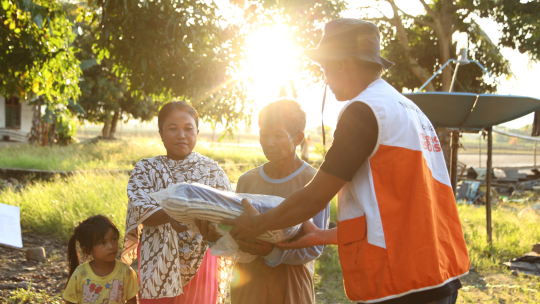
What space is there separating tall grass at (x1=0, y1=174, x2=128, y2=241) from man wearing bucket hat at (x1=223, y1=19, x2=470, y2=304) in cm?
472

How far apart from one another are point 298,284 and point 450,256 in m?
0.94

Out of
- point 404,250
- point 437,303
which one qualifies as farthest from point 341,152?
point 437,303

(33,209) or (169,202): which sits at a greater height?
(169,202)

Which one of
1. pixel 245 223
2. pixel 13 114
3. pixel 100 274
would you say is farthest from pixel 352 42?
pixel 13 114

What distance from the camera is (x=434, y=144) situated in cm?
164

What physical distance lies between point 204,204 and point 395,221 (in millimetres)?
879

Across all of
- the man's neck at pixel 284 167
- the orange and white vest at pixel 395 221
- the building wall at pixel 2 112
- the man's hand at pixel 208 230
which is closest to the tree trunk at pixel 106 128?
the building wall at pixel 2 112

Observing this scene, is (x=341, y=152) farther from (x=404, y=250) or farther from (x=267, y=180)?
(x=267, y=180)

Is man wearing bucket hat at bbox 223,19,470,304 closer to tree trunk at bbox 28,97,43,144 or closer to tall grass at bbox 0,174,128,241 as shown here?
tall grass at bbox 0,174,128,241

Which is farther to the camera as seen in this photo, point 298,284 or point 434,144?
point 298,284

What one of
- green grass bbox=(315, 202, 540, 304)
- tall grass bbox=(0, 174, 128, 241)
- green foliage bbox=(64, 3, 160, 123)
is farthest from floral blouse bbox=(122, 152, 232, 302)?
green foliage bbox=(64, 3, 160, 123)

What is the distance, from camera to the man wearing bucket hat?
1447 mm

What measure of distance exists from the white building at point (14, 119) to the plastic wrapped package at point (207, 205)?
2462 centimetres

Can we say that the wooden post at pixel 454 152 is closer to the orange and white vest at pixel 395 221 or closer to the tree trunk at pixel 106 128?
the orange and white vest at pixel 395 221
